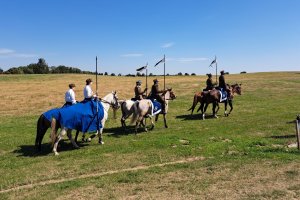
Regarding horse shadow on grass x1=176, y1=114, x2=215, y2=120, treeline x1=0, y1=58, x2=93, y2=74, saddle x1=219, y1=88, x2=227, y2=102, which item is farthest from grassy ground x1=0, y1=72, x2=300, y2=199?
treeline x1=0, y1=58, x2=93, y2=74

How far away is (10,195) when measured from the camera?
376 inches

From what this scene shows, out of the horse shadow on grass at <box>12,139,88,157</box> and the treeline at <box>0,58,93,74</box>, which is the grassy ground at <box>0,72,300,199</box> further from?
the treeline at <box>0,58,93,74</box>

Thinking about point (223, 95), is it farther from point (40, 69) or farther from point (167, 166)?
point (40, 69)

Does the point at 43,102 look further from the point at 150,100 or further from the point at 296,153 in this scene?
the point at 296,153

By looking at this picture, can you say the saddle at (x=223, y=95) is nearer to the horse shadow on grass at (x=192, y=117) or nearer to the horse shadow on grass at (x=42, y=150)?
the horse shadow on grass at (x=192, y=117)

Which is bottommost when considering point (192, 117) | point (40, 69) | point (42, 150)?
point (42, 150)

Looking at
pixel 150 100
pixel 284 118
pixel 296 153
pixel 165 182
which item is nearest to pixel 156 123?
pixel 150 100

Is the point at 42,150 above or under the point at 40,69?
under

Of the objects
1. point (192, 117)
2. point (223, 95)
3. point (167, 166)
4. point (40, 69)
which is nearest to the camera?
point (167, 166)

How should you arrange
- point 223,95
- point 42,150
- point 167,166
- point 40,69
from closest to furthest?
point 167,166
point 42,150
point 223,95
point 40,69

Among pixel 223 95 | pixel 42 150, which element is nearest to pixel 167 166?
pixel 42 150

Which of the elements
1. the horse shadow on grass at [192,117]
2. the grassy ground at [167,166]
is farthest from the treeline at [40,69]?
the grassy ground at [167,166]

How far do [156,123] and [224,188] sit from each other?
40.9 feet

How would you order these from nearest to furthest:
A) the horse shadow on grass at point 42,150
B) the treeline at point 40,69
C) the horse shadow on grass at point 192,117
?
the horse shadow on grass at point 42,150
the horse shadow on grass at point 192,117
the treeline at point 40,69
